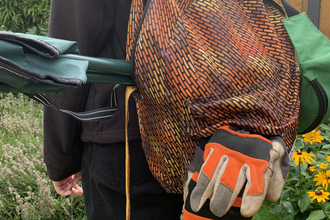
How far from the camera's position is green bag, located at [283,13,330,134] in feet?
3.01

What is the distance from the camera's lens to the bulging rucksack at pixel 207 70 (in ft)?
2.65

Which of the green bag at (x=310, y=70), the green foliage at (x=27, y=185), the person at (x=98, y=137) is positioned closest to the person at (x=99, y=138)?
the person at (x=98, y=137)

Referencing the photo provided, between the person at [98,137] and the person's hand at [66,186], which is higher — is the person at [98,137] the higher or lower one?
the higher one

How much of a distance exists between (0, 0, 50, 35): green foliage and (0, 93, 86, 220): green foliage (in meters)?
2.40

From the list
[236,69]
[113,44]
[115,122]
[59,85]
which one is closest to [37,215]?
[115,122]

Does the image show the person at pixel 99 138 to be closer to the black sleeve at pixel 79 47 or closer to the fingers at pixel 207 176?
the black sleeve at pixel 79 47

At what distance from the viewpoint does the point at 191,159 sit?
A: 91 centimetres

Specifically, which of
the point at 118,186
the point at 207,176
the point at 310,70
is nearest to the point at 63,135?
the point at 118,186

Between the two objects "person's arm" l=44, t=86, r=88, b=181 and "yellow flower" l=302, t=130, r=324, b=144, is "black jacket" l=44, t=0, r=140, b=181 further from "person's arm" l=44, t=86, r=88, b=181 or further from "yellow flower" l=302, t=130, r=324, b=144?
"yellow flower" l=302, t=130, r=324, b=144

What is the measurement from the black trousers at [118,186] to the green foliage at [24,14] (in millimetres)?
4537

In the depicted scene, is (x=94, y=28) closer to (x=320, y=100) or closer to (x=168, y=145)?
(x=168, y=145)

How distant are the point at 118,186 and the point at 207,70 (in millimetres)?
617

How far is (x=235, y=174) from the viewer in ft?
2.45

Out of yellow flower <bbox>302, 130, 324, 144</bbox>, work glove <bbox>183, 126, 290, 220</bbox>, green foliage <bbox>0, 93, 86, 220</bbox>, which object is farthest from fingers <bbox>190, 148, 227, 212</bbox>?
green foliage <bbox>0, 93, 86, 220</bbox>
